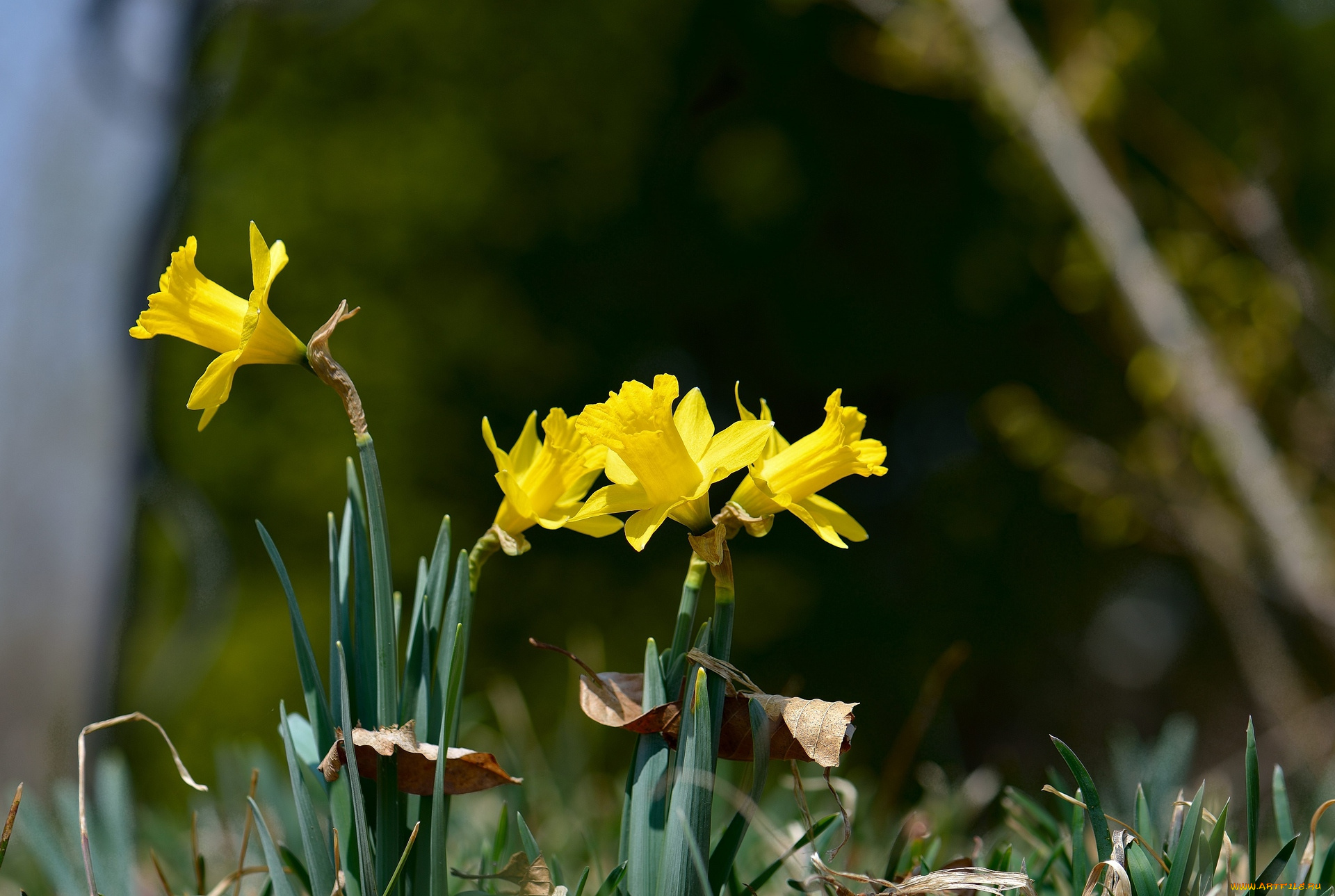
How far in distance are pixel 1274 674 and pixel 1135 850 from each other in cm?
202

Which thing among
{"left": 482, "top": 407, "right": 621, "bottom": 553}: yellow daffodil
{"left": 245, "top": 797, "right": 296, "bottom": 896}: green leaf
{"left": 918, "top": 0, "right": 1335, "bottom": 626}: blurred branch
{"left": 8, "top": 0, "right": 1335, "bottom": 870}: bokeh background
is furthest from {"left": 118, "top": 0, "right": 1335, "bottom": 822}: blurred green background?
{"left": 245, "top": 797, "right": 296, "bottom": 896}: green leaf

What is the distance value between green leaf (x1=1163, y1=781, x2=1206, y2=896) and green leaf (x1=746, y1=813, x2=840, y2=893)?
0.54ft

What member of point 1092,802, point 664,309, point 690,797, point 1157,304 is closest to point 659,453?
point 690,797

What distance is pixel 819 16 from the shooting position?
3285mm

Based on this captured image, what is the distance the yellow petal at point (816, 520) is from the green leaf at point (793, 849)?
138 millimetres

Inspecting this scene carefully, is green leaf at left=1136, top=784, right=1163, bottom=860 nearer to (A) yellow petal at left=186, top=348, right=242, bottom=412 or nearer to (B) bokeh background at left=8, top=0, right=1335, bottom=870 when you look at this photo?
(A) yellow petal at left=186, top=348, right=242, bottom=412

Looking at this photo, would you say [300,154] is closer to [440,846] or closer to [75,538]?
[75,538]

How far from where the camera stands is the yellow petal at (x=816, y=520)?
1.30 ft

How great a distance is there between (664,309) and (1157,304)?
1738 millimetres

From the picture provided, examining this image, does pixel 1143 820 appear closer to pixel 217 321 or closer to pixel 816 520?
pixel 816 520

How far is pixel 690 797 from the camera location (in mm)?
374

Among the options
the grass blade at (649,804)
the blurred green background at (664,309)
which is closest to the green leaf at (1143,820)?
the grass blade at (649,804)

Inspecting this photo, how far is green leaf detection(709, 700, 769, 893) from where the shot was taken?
0.38 meters

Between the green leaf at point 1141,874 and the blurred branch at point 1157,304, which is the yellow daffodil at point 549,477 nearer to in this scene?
the green leaf at point 1141,874
